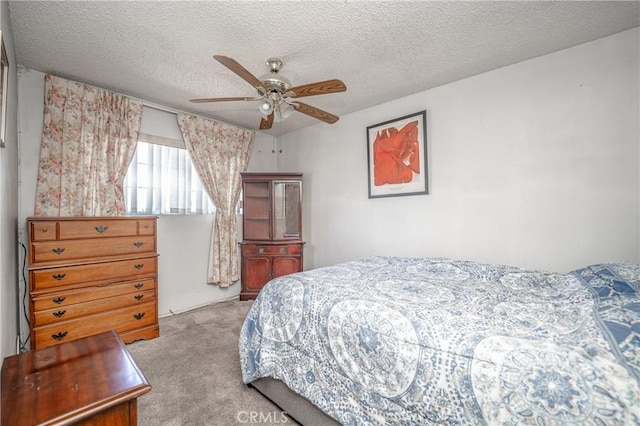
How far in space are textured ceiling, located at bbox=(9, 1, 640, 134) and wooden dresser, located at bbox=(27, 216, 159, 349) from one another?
54.7 inches

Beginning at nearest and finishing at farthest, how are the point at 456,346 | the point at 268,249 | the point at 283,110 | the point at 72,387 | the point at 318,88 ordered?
the point at 72,387 < the point at 456,346 < the point at 318,88 < the point at 283,110 < the point at 268,249

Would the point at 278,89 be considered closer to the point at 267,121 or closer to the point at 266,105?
the point at 266,105

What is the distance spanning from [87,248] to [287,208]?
88.1 inches

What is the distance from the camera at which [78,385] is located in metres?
0.90

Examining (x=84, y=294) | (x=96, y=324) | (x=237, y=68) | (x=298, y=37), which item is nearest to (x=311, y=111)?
(x=298, y=37)

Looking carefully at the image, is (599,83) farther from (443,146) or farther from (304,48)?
(304,48)

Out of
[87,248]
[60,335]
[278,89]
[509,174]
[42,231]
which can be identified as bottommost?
[60,335]

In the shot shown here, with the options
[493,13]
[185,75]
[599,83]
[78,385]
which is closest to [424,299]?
[78,385]

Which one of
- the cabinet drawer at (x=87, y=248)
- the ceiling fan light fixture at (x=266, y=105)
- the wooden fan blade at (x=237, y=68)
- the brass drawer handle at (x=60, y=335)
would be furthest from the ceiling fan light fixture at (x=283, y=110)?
the brass drawer handle at (x=60, y=335)

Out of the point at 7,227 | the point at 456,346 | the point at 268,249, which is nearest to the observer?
the point at 456,346

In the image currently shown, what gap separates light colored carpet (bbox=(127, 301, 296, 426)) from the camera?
1.63 m

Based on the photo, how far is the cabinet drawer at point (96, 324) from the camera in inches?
83.0

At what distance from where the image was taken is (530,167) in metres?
2.35

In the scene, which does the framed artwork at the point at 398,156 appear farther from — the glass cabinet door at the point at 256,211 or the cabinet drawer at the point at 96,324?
the cabinet drawer at the point at 96,324
